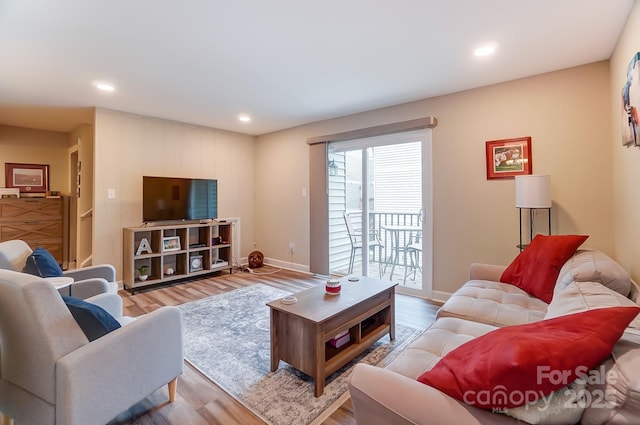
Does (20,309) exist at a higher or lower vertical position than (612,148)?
lower

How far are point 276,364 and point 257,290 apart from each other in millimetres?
1903

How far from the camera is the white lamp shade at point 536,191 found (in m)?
2.58


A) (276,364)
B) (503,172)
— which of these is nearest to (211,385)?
(276,364)

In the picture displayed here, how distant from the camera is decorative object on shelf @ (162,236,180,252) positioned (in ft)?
13.7

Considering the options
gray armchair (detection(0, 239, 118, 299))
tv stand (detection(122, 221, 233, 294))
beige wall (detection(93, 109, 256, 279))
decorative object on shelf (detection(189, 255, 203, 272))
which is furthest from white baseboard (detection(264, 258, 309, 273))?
gray armchair (detection(0, 239, 118, 299))

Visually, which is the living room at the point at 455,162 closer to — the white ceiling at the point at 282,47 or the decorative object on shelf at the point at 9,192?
the white ceiling at the point at 282,47

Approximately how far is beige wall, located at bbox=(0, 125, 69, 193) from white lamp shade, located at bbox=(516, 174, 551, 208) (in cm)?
712

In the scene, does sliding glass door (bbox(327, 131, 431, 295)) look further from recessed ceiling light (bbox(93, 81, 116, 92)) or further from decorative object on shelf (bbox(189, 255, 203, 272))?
recessed ceiling light (bbox(93, 81, 116, 92))

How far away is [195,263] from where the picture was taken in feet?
14.8

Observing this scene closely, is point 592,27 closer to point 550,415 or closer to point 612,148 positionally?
point 612,148

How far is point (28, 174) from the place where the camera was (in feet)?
16.7

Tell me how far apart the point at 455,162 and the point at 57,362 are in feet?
11.9

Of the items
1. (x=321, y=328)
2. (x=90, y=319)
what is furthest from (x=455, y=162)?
(x=90, y=319)

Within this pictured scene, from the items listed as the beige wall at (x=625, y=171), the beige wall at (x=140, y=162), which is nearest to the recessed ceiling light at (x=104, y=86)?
the beige wall at (x=140, y=162)
